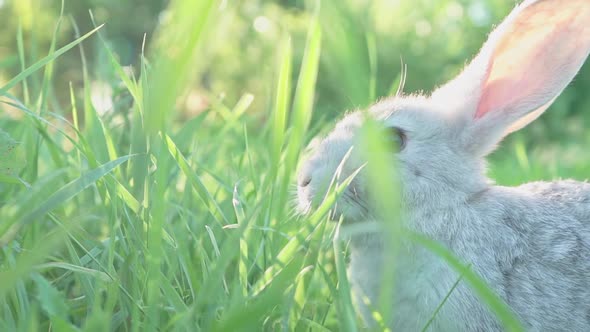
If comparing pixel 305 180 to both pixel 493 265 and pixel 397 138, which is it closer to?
pixel 397 138

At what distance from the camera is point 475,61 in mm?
2553

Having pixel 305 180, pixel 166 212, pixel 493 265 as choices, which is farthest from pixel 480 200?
pixel 166 212

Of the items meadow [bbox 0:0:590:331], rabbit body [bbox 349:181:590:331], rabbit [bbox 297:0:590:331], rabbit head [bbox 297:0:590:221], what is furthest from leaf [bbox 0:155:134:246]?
rabbit body [bbox 349:181:590:331]

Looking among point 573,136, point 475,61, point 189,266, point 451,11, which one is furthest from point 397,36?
point 189,266

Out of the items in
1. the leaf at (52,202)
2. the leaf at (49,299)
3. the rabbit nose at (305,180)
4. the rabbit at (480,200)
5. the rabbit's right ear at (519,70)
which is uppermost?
the rabbit's right ear at (519,70)

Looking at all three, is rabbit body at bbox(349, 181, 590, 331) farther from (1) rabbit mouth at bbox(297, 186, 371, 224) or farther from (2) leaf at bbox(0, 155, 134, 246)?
(2) leaf at bbox(0, 155, 134, 246)

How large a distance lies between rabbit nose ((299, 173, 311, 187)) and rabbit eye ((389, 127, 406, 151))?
1.04 feet

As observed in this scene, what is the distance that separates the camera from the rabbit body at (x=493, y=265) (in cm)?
210

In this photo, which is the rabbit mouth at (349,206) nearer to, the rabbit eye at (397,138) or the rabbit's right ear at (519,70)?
the rabbit eye at (397,138)

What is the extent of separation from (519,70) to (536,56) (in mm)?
75

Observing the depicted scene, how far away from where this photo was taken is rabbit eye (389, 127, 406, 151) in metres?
2.37

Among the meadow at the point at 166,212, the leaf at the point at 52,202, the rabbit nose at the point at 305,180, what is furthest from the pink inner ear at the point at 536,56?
the leaf at the point at 52,202

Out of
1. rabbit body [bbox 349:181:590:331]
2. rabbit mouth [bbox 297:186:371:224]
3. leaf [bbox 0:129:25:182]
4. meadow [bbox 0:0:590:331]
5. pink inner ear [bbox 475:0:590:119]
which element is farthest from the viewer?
pink inner ear [bbox 475:0:590:119]

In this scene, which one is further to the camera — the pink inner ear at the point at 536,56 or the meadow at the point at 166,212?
the pink inner ear at the point at 536,56
